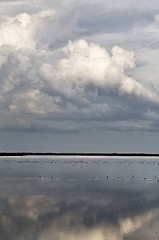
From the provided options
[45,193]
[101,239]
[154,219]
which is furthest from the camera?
[45,193]

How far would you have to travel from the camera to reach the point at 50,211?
32.7 metres

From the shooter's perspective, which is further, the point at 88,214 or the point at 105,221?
the point at 88,214

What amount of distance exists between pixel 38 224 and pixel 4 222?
2.36 meters

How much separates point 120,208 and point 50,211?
5852 mm

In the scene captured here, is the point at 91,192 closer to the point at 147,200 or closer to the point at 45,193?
the point at 45,193

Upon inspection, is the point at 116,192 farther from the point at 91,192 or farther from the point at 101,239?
the point at 101,239

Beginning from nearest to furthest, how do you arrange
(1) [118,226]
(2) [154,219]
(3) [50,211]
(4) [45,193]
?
(1) [118,226], (2) [154,219], (3) [50,211], (4) [45,193]

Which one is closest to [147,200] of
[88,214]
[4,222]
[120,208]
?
[120,208]

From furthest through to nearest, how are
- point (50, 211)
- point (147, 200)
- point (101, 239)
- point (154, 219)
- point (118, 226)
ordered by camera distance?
1. point (147, 200)
2. point (50, 211)
3. point (154, 219)
4. point (118, 226)
5. point (101, 239)

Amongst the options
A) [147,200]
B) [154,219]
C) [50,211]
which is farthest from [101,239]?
[147,200]

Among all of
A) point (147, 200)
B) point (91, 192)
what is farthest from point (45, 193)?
point (147, 200)

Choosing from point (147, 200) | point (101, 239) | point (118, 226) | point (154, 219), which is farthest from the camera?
point (147, 200)

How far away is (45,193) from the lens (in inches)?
1752

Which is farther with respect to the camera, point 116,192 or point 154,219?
point 116,192
